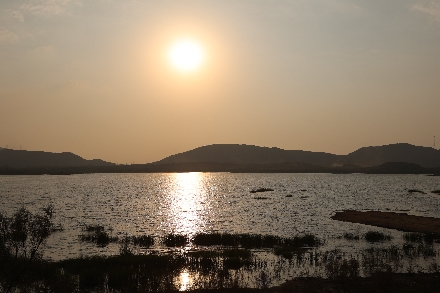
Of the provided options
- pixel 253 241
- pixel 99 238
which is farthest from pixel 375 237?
pixel 99 238

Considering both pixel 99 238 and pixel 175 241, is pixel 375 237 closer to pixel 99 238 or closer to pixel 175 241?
pixel 175 241

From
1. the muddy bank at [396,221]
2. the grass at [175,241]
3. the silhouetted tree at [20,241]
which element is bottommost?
the grass at [175,241]

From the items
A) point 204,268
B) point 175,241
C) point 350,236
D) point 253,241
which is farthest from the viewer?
point 350,236

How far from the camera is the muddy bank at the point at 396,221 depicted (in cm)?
5646

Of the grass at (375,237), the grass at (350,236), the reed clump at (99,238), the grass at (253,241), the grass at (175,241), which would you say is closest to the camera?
the grass at (253,241)

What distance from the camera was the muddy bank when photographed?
5646 cm

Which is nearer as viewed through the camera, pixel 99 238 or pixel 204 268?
pixel 204 268

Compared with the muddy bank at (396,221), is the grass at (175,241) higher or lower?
lower

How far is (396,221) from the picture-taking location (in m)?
63.8

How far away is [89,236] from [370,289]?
34363 mm

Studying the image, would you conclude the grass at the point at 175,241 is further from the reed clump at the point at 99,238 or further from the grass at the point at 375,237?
the grass at the point at 375,237

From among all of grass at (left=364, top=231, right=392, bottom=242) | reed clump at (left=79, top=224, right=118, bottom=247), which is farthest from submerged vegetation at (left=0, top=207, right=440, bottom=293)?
grass at (left=364, top=231, right=392, bottom=242)

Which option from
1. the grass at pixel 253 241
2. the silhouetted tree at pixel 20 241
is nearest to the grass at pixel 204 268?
the silhouetted tree at pixel 20 241

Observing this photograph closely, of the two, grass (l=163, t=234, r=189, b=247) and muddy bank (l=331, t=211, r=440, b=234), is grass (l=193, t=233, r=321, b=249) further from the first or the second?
muddy bank (l=331, t=211, r=440, b=234)
